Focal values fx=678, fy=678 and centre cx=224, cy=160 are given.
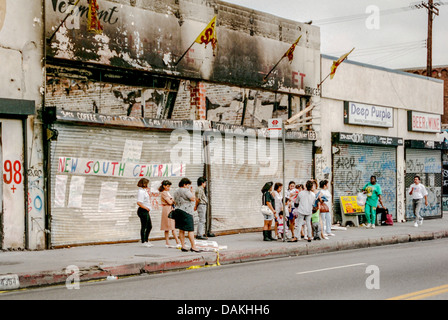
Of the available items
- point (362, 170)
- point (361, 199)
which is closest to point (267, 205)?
point (361, 199)

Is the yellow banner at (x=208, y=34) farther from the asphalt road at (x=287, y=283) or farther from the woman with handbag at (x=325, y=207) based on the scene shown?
→ the asphalt road at (x=287, y=283)

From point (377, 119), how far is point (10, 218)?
640 inches

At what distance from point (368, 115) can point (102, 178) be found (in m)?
12.9

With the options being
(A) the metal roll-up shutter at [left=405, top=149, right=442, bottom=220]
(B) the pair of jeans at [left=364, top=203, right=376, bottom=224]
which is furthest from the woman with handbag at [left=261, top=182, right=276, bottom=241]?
(A) the metal roll-up shutter at [left=405, top=149, right=442, bottom=220]

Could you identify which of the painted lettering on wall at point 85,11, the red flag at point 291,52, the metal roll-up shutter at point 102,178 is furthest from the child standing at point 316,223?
the painted lettering on wall at point 85,11

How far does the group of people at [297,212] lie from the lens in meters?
18.1

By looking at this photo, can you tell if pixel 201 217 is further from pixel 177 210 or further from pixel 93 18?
pixel 93 18

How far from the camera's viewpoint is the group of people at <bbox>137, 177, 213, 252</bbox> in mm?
15125

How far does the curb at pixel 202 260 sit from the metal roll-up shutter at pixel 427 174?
850 centimetres

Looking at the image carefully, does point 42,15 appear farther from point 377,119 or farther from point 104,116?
point 377,119

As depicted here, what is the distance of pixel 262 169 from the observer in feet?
72.6

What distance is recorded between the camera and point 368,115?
26.6 metres

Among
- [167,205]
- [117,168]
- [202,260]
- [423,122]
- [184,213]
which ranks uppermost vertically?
[423,122]
